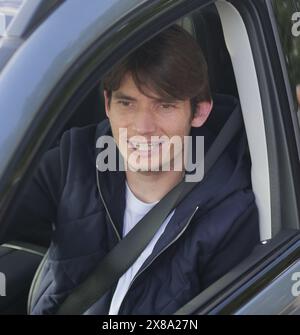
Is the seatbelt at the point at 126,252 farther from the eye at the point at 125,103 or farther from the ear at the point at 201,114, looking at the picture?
the eye at the point at 125,103

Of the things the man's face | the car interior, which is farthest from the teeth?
the car interior

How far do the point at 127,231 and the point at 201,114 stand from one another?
0.39 metres

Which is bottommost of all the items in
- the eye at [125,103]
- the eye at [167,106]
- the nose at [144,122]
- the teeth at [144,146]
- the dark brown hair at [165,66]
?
the teeth at [144,146]

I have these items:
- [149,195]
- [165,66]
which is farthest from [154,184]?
[165,66]

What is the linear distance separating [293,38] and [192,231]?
21.6 inches

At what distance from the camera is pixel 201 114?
189 cm

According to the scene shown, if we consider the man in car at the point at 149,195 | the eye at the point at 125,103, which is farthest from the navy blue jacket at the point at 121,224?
the eye at the point at 125,103

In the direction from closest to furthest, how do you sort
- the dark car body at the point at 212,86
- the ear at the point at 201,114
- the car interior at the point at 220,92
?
the dark car body at the point at 212,86 → the car interior at the point at 220,92 → the ear at the point at 201,114

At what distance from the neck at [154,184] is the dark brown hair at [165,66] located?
0.80 ft

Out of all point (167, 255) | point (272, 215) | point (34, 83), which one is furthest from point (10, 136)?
point (272, 215)

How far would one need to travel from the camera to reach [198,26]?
80.0 inches

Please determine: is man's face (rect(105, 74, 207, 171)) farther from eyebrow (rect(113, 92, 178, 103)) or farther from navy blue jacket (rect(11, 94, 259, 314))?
navy blue jacket (rect(11, 94, 259, 314))

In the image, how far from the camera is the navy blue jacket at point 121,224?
5.49ft

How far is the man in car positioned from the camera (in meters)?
1.68
